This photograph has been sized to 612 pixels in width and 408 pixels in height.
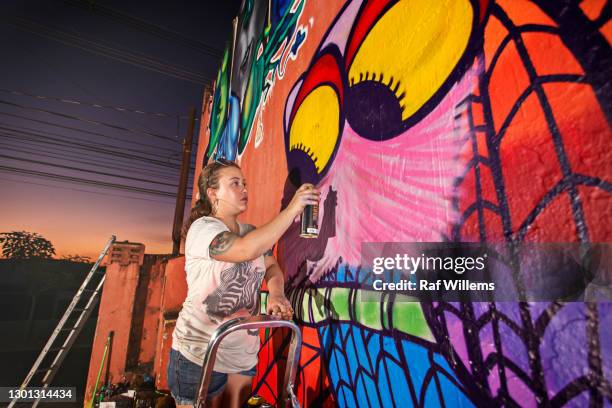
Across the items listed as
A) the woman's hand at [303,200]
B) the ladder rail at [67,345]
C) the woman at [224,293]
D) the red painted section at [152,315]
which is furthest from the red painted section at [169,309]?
the woman's hand at [303,200]

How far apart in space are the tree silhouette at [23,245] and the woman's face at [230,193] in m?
57.8

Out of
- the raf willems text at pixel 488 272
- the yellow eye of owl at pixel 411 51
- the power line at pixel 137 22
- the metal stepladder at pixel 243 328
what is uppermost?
the power line at pixel 137 22

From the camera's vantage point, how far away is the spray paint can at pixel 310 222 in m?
1.65

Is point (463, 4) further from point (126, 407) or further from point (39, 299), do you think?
point (39, 299)

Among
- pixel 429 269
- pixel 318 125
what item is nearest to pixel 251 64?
pixel 318 125

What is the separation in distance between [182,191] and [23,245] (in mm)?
52685

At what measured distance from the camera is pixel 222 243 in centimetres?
162

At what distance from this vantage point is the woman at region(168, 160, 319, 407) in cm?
162

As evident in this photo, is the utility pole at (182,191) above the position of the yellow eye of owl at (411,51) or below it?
above

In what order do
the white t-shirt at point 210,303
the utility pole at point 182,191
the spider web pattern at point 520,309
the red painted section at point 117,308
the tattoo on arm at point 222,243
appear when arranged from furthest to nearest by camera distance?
the utility pole at point 182,191 → the red painted section at point 117,308 → the white t-shirt at point 210,303 → the tattoo on arm at point 222,243 → the spider web pattern at point 520,309

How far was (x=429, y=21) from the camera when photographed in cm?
127

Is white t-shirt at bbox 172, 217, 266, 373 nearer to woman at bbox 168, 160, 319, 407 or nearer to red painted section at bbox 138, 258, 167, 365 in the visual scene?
woman at bbox 168, 160, 319, 407

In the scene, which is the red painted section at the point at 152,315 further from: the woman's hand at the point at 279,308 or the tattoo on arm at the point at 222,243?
the tattoo on arm at the point at 222,243

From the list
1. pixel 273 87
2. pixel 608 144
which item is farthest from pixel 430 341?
pixel 273 87
